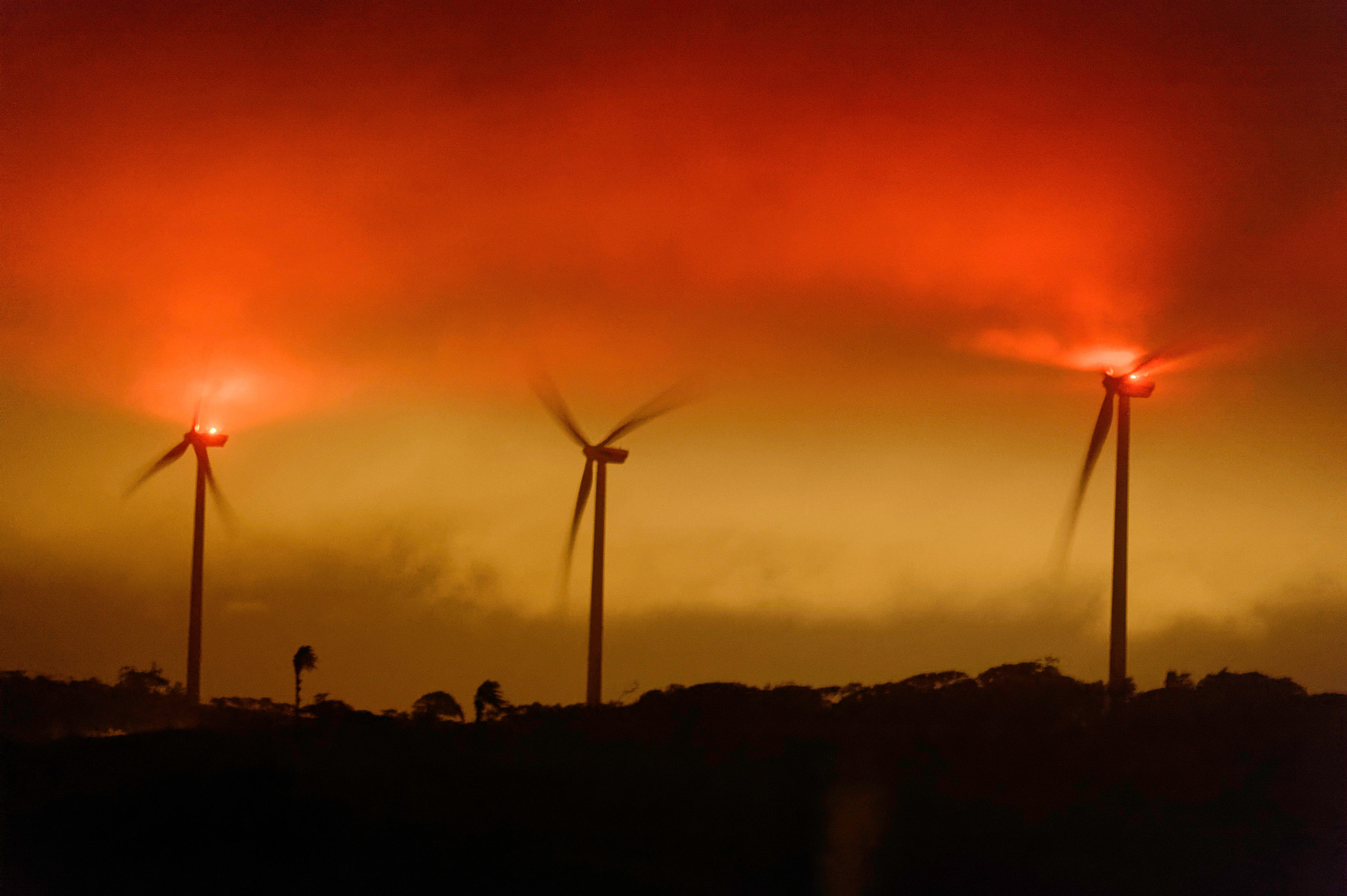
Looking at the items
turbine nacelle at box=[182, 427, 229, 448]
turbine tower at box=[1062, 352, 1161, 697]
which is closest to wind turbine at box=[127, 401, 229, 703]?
turbine nacelle at box=[182, 427, 229, 448]

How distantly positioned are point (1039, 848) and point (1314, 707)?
787 inches

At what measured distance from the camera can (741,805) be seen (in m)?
58.7

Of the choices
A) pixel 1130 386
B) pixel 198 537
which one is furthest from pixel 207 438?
pixel 1130 386

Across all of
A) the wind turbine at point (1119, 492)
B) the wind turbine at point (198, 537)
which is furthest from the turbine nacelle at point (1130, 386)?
the wind turbine at point (198, 537)

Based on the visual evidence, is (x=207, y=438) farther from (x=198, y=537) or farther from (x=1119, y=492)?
(x=1119, y=492)

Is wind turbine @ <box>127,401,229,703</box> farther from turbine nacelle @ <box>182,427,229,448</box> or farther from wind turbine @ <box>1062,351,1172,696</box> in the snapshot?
wind turbine @ <box>1062,351,1172,696</box>

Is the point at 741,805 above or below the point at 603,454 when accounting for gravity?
below

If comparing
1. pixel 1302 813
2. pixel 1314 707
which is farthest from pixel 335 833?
pixel 1314 707

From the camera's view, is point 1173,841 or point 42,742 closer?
point 1173,841

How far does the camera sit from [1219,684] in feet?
245

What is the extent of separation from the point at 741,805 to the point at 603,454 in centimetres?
2129

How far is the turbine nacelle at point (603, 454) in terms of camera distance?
73.7 m

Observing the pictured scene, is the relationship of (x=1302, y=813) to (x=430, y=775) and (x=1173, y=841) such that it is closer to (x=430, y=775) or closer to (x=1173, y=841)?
(x=1173, y=841)

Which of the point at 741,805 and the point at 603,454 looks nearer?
the point at 741,805
